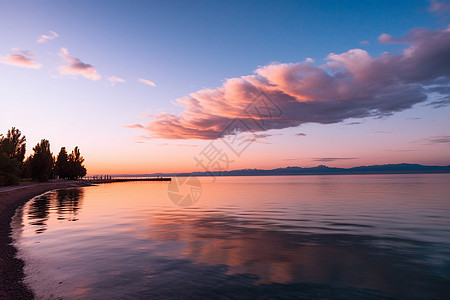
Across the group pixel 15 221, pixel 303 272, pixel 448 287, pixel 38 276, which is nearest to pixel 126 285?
pixel 38 276

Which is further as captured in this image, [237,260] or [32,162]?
[32,162]

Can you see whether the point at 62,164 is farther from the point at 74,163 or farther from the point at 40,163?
the point at 40,163

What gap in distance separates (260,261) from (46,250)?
1320cm

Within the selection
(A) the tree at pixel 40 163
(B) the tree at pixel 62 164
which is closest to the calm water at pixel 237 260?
(A) the tree at pixel 40 163

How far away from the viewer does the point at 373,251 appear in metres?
16.8

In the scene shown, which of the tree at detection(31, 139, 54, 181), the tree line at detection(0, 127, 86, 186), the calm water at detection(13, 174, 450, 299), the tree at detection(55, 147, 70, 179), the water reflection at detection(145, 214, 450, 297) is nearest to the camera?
the calm water at detection(13, 174, 450, 299)

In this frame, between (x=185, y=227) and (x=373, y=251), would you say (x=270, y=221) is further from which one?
(x=373, y=251)

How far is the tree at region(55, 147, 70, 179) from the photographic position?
A: 134 meters

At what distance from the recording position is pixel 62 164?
443ft

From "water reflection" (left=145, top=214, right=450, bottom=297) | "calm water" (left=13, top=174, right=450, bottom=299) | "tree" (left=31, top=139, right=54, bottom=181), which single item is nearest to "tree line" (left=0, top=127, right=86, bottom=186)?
"tree" (left=31, top=139, right=54, bottom=181)

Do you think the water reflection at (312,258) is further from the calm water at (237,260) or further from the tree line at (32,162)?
the tree line at (32,162)

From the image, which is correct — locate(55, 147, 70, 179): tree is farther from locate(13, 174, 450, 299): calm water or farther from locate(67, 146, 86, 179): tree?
locate(13, 174, 450, 299): calm water

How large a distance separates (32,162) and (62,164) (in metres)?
32.7

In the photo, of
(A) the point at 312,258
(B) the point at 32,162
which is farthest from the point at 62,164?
(A) the point at 312,258
